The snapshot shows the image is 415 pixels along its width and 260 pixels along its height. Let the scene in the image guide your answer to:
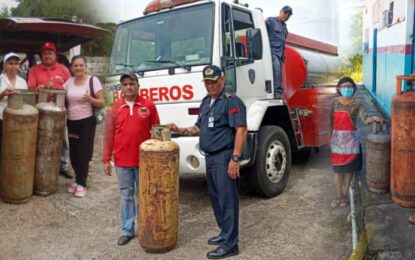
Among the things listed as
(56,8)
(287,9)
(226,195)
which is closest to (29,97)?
(226,195)

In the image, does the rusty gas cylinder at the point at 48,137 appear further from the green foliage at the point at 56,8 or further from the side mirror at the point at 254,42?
the green foliage at the point at 56,8

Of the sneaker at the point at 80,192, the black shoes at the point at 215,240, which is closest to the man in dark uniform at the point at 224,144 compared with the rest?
the black shoes at the point at 215,240

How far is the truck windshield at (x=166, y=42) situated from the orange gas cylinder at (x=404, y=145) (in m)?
1.89

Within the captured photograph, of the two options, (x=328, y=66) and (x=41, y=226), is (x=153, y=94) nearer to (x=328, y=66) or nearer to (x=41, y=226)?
(x=41, y=226)

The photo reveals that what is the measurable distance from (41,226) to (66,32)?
259cm

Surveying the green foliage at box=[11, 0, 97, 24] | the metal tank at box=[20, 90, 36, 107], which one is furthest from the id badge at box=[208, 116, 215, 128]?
the green foliage at box=[11, 0, 97, 24]

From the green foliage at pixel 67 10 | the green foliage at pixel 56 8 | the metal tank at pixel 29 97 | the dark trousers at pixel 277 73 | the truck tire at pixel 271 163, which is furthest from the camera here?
the green foliage at pixel 56 8

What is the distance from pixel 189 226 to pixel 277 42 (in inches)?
101

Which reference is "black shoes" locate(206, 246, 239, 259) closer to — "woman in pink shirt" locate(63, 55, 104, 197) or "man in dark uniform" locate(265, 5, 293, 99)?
"woman in pink shirt" locate(63, 55, 104, 197)

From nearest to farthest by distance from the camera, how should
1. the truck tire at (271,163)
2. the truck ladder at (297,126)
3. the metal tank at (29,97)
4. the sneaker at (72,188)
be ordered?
1. the metal tank at (29,97)
2. the truck tire at (271,163)
3. the sneaker at (72,188)
4. the truck ladder at (297,126)

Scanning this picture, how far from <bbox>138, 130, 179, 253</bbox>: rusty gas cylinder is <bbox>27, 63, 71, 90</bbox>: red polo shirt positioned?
6.99 ft

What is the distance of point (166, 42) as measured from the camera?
488 cm

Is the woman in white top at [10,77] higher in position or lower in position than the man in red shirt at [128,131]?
higher

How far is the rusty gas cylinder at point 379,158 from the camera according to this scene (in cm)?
455
